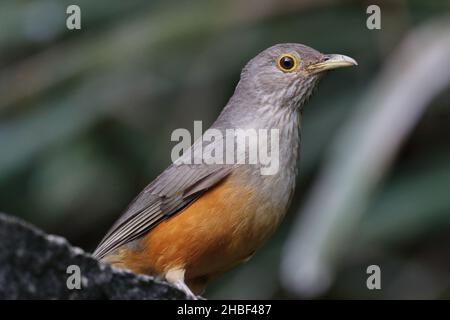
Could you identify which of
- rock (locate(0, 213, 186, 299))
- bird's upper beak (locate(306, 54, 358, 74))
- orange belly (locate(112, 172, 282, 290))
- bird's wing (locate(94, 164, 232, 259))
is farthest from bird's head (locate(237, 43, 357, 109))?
rock (locate(0, 213, 186, 299))

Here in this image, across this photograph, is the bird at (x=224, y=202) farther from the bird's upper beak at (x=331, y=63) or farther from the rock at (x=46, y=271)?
the rock at (x=46, y=271)

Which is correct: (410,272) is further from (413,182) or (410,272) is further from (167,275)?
(167,275)

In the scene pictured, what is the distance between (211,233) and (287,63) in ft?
5.05

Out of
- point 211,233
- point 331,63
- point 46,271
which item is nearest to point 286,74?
point 331,63

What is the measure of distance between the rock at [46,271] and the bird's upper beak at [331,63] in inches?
95.3

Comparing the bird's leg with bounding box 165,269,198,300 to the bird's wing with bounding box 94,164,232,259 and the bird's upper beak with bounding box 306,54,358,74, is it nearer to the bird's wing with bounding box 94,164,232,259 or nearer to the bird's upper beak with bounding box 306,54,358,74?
the bird's wing with bounding box 94,164,232,259

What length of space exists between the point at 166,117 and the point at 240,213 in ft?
9.65

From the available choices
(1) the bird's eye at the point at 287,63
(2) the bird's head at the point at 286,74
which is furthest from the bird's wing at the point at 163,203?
(1) the bird's eye at the point at 287,63

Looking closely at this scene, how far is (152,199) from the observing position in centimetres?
633

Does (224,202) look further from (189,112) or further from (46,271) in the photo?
(189,112)

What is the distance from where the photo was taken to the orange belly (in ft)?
19.3

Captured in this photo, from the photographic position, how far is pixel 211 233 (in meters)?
5.87

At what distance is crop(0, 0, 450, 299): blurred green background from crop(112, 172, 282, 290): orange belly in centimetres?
175
